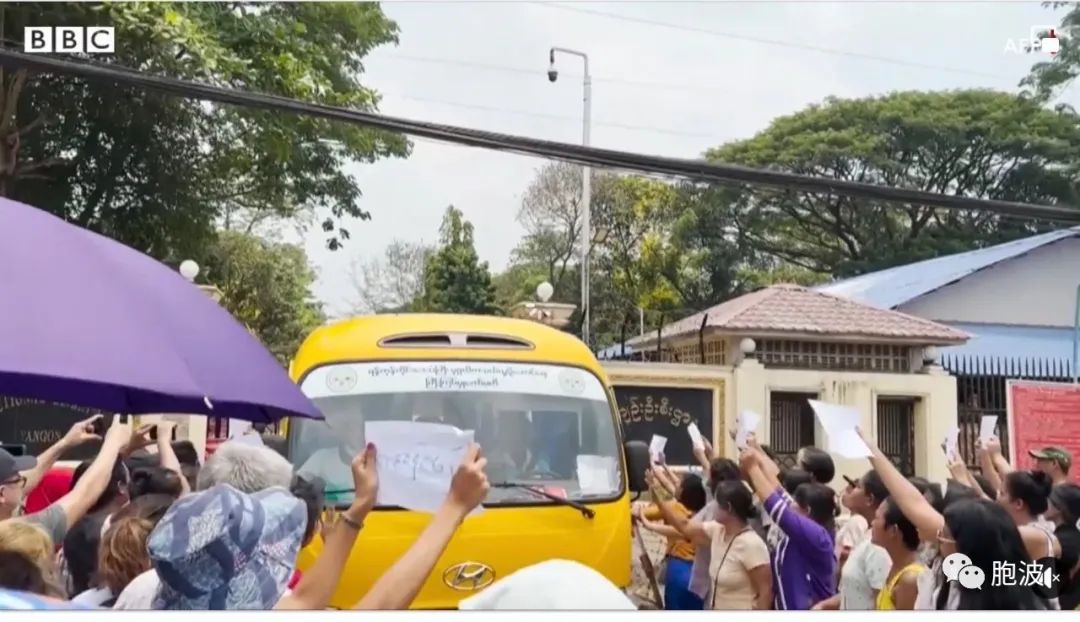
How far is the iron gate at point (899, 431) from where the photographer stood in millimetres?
4434

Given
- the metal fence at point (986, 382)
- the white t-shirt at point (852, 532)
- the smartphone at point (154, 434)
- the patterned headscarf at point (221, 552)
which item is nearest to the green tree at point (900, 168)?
the metal fence at point (986, 382)

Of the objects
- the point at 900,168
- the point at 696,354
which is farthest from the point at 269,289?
the point at 900,168

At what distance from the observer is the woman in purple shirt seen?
3311mm

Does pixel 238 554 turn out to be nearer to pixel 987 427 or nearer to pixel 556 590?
pixel 556 590

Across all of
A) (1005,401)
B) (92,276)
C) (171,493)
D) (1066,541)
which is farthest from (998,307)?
(92,276)

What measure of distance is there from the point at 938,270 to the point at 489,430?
8.23 ft

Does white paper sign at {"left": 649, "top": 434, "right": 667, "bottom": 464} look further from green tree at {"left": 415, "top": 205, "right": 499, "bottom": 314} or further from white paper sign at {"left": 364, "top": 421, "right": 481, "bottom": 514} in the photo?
white paper sign at {"left": 364, "top": 421, "right": 481, "bottom": 514}

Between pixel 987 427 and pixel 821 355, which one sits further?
pixel 821 355

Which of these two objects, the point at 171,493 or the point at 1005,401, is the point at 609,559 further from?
the point at 1005,401

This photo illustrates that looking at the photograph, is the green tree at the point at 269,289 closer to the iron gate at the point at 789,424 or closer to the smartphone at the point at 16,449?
the smartphone at the point at 16,449

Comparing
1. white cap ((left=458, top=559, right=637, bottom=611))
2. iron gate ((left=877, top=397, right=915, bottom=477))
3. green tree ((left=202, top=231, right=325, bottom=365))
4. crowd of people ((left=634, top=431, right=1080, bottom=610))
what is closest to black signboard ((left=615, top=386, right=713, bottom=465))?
iron gate ((left=877, top=397, right=915, bottom=477))

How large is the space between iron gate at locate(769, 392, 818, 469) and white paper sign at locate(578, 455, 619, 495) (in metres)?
1.05

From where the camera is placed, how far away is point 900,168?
221 inches

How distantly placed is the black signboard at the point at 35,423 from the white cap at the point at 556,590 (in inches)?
133
